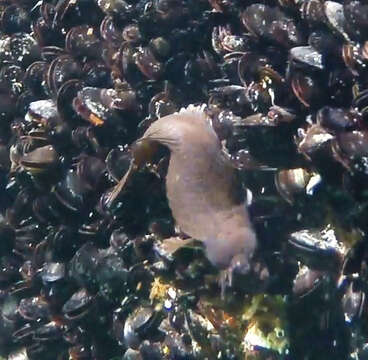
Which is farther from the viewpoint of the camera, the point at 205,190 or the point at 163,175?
the point at 163,175

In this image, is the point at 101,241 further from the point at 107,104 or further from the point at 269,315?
the point at 269,315

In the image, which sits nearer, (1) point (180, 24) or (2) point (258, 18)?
(2) point (258, 18)

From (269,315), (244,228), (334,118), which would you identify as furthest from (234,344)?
(334,118)

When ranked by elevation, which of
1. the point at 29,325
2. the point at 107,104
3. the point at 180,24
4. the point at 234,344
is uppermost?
the point at 180,24
